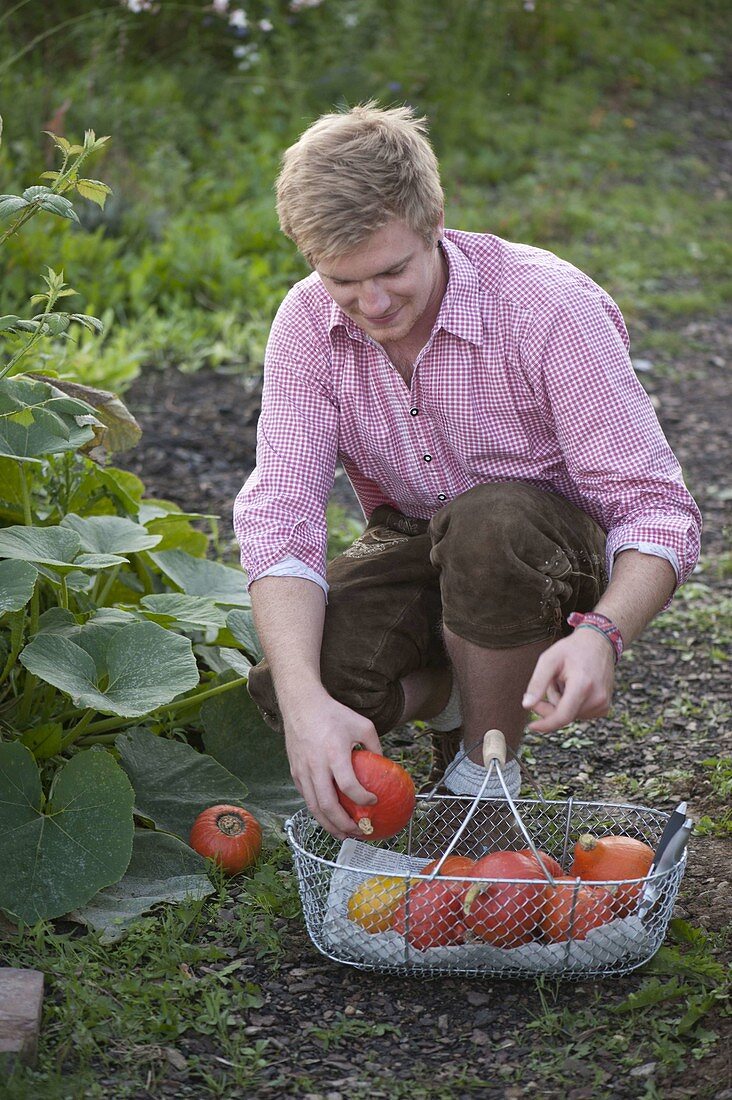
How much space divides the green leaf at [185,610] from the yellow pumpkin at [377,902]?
678 mm

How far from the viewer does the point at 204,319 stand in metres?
5.17

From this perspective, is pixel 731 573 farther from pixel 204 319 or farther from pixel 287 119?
pixel 287 119

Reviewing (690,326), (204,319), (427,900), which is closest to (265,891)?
(427,900)

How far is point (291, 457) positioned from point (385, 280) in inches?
15.4

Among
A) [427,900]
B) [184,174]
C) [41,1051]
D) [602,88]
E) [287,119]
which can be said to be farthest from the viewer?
[602,88]

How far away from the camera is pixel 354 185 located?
205 cm

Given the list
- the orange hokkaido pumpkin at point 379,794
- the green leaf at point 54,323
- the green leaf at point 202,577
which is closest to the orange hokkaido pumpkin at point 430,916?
the orange hokkaido pumpkin at point 379,794

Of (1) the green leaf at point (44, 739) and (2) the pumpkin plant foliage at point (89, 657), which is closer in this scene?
(2) the pumpkin plant foliage at point (89, 657)

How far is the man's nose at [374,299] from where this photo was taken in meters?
2.10

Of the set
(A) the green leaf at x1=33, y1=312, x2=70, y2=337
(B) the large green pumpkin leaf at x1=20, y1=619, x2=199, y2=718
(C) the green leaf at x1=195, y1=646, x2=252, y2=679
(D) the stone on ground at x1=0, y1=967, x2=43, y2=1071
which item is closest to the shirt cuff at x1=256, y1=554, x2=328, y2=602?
(B) the large green pumpkin leaf at x1=20, y1=619, x2=199, y2=718

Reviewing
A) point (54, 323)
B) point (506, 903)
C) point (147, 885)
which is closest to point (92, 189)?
point (54, 323)

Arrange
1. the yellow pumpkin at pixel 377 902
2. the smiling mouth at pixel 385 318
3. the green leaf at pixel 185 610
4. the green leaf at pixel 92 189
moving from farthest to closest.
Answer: the green leaf at pixel 185 610 → the smiling mouth at pixel 385 318 → the green leaf at pixel 92 189 → the yellow pumpkin at pixel 377 902

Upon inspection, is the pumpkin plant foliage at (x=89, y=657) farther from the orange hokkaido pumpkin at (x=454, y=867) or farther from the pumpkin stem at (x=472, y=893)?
the pumpkin stem at (x=472, y=893)

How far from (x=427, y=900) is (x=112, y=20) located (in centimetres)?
539
